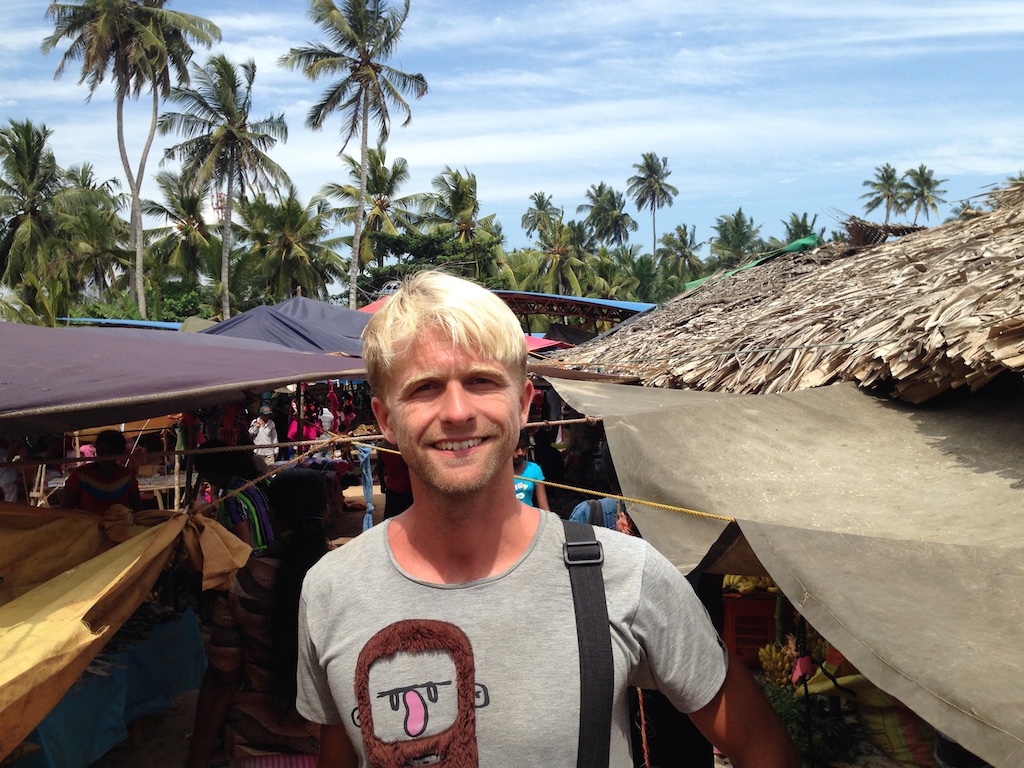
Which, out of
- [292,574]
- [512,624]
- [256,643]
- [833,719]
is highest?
[512,624]

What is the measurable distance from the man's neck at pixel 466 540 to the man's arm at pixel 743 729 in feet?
1.44

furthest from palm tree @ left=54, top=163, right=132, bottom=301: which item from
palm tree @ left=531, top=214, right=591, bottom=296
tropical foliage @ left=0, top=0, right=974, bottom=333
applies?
palm tree @ left=531, top=214, right=591, bottom=296

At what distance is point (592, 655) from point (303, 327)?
26.5ft

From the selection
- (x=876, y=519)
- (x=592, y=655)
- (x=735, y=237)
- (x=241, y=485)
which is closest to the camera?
(x=592, y=655)

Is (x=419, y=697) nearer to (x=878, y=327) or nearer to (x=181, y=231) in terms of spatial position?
(x=878, y=327)

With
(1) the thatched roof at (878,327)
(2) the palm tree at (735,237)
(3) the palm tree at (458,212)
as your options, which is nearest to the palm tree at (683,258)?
(2) the palm tree at (735,237)

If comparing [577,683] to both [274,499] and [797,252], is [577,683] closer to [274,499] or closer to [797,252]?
[274,499]

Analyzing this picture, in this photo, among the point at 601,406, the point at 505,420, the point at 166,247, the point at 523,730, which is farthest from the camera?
the point at 166,247

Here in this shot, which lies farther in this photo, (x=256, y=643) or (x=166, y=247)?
(x=166, y=247)

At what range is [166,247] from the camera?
120 feet

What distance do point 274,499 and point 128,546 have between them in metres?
0.58

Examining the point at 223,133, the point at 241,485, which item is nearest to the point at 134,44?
the point at 223,133

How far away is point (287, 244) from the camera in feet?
114

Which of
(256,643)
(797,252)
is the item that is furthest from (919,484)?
(797,252)
